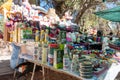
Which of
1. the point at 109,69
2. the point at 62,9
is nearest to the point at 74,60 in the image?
the point at 109,69

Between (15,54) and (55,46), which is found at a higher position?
(55,46)

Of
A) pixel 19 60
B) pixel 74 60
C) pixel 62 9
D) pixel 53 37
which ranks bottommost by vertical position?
pixel 19 60

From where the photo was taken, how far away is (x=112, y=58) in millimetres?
2227

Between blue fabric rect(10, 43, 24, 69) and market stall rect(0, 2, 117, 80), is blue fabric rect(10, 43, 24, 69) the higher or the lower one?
the lower one

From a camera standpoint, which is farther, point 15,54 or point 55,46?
point 15,54

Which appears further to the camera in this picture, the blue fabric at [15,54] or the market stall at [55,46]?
the blue fabric at [15,54]

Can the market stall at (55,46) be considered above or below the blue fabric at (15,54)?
Result: above

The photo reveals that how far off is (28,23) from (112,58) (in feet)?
5.54

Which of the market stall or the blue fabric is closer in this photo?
the market stall

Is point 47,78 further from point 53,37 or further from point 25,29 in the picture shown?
point 53,37

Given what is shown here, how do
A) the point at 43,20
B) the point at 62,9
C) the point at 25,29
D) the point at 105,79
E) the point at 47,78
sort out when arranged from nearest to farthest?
the point at 105,79, the point at 25,29, the point at 43,20, the point at 47,78, the point at 62,9

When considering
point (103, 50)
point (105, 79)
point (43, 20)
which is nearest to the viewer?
point (105, 79)

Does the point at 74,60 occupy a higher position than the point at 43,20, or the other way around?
the point at 43,20

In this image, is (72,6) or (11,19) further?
(72,6)
